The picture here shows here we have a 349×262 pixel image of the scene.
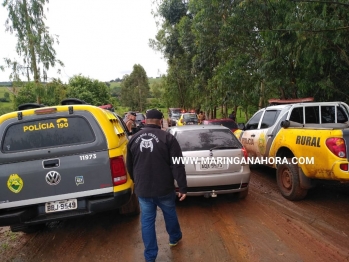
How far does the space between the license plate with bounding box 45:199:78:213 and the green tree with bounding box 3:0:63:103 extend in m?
12.9

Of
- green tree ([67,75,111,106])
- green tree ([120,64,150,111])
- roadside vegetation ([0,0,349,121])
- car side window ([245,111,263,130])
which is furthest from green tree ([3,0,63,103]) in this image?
green tree ([120,64,150,111])

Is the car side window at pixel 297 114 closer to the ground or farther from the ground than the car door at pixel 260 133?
farther from the ground

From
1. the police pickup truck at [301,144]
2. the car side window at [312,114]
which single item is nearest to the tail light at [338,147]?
the police pickup truck at [301,144]

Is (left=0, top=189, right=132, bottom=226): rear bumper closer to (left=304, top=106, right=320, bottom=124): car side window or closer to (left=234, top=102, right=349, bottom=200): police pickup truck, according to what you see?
(left=234, top=102, right=349, bottom=200): police pickup truck

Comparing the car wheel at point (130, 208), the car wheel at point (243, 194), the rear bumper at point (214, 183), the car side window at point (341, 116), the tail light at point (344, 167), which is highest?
the car side window at point (341, 116)

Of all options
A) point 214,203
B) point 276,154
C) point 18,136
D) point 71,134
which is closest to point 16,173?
point 18,136

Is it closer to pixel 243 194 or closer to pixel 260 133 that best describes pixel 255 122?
pixel 260 133

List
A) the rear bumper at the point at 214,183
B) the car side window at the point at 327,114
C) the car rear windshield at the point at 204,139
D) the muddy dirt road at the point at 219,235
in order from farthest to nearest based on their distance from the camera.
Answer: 1. the car side window at the point at 327,114
2. the car rear windshield at the point at 204,139
3. the rear bumper at the point at 214,183
4. the muddy dirt road at the point at 219,235

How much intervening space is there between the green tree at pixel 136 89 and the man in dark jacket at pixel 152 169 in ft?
221

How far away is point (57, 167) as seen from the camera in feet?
11.0

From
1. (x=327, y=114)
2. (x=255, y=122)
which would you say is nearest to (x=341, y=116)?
(x=327, y=114)

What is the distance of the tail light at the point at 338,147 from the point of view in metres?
3.81

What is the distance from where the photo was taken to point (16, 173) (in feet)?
10.9

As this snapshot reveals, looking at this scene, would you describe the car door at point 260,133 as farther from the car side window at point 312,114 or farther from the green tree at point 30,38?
the green tree at point 30,38
